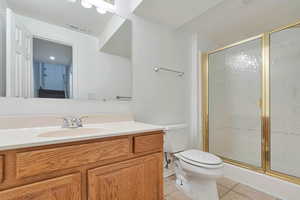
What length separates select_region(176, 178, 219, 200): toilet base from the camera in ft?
4.47

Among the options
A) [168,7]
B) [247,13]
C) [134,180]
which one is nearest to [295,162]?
[247,13]

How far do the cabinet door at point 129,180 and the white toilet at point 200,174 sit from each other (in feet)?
1.36

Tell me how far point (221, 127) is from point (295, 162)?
2.84 ft

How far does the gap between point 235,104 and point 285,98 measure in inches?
22.8

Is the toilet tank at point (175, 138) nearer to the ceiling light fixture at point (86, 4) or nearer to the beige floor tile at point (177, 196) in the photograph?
the beige floor tile at point (177, 196)

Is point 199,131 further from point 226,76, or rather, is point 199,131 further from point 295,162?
point 295,162

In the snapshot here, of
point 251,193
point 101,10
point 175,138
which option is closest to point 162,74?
point 175,138

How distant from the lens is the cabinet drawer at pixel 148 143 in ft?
3.20

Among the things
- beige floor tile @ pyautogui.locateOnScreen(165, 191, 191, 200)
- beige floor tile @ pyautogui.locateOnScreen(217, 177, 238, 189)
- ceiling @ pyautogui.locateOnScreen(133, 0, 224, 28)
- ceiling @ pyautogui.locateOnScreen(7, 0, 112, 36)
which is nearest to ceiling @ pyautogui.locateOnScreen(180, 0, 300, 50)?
ceiling @ pyautogui.locateOnScreen(133, 0, 224, 28)

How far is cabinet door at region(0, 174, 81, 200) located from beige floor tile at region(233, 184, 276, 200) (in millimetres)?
1601

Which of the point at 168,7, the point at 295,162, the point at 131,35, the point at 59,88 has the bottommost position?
the point at 295,162

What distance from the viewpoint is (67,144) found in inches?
28.8

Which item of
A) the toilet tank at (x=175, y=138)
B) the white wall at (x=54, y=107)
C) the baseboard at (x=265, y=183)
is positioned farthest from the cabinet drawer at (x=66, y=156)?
the baseboard at (x=265, y=183)

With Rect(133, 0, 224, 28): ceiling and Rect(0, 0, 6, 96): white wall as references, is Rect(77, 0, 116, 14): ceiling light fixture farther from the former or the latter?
Rect(0, 0, 6, 96): white wall
